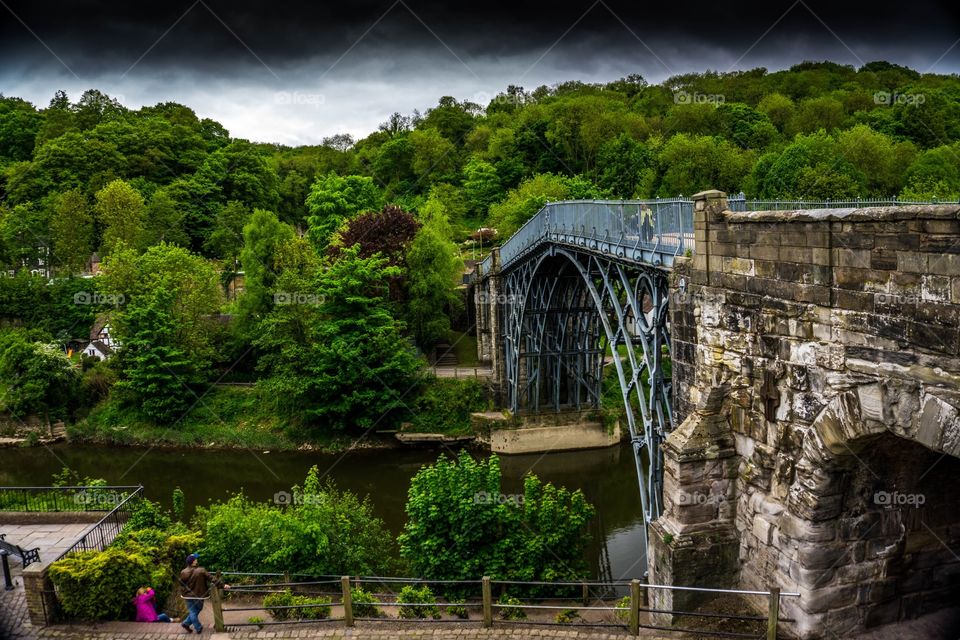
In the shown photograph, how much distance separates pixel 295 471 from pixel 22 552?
16.4 m

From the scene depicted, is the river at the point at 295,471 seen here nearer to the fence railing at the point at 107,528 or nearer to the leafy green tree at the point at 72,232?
the fence railing at the point at 107,528

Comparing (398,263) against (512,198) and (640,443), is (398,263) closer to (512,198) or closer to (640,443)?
(512,198)

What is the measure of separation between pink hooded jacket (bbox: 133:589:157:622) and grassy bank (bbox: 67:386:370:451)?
19.6 metres

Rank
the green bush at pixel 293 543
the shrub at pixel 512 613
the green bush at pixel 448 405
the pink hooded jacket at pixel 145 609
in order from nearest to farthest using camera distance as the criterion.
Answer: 1. the pink hooded jacket at pixel 145 609
2. the shrub at pixel 512 613
3. the green bush at pixel 293 543
4. the green bush at pixel 448 405

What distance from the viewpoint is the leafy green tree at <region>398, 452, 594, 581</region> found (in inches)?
553

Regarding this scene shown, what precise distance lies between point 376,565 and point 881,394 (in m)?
11.5

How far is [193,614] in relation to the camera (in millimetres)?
10695

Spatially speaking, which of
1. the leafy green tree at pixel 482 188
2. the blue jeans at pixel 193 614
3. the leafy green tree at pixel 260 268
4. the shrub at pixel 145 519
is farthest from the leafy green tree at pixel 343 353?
the leafy green tree at pixel 482 188

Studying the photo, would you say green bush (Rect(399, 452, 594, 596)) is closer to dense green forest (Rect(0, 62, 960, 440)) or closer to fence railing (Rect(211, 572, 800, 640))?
fence railing (Rect(211, 572, 800, 640))

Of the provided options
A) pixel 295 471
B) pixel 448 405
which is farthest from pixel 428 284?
pixel 295 471

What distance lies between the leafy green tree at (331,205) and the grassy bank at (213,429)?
13404 millimetres

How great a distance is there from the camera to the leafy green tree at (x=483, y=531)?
14.1m

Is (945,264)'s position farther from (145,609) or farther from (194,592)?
(145,609)

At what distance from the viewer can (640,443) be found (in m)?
15.3
